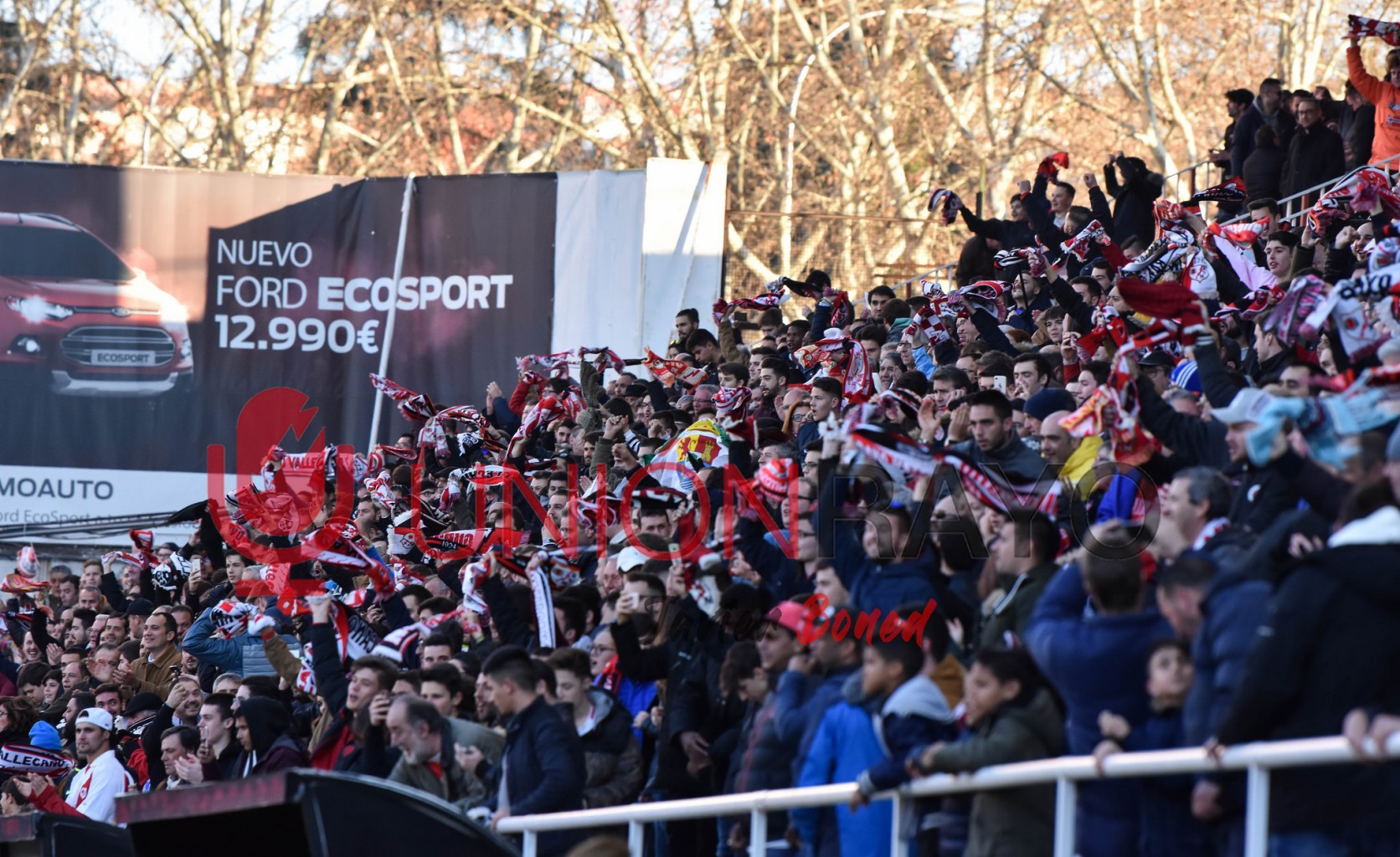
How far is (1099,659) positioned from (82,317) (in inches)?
760

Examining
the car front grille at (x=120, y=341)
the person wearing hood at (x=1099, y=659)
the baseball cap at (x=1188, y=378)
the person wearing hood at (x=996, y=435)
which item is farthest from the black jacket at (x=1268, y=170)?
the car front grille at (x=120, y=341)

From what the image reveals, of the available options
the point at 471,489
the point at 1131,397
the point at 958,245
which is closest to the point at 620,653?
the point at 1131,397

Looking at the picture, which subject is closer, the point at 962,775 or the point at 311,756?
the point at 962,775

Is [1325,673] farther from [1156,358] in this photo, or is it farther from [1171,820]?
[1156,358]

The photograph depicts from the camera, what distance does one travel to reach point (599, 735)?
831cm

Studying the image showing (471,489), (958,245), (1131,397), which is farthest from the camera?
(958,245)

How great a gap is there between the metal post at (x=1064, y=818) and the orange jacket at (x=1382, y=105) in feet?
33.2

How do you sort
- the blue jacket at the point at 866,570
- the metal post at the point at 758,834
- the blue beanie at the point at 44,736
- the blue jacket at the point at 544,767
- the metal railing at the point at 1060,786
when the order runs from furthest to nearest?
the blue beanie at the point at 44,736
the blue jacket at the point at 544,767
the blue jacket at the point at 866,570
the metal post at the point at 758,834
the metal railing at the point at 1060,786

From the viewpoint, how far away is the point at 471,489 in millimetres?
15156

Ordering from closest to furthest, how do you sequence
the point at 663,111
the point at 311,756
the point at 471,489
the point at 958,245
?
the point at 311,756, the point at 471,489, the point at 958,245, the point at 663,111

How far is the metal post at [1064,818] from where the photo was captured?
537 centimetres

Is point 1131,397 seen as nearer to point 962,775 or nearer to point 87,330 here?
point 962,775

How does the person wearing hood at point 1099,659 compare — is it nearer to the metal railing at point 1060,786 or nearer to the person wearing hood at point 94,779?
the metal railing at point 1060,786

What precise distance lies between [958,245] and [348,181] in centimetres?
1188
